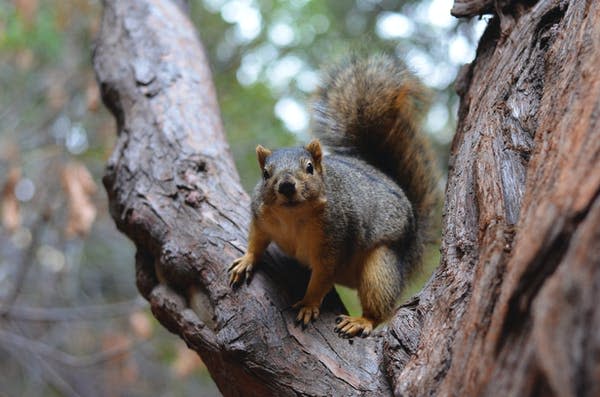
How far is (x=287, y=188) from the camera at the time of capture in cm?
223

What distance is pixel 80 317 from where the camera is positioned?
3.88 meters

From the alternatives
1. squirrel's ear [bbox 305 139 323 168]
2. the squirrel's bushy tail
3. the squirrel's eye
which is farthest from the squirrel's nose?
the squirrel's bushy tail

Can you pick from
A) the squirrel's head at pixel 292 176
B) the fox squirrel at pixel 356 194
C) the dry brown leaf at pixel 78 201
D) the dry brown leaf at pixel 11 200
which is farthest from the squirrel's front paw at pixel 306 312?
the dry brown leaf at pixel 11 200

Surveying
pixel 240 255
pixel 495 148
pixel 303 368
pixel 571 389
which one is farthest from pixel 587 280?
pixel 240 255

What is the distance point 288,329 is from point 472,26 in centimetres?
234

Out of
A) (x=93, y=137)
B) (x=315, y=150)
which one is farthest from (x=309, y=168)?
(x=93, y=137)

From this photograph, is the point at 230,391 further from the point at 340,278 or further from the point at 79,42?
the point at 79,42

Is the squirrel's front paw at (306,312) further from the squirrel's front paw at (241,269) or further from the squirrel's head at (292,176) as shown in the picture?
the squirrel's head at (292,176)

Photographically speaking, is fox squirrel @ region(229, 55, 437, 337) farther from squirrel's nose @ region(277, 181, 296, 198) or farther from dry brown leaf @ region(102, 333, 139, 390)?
dry brown leaf @ region(102, 333, 139, 390)

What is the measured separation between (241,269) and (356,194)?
697 mm

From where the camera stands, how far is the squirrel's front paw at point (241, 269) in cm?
222

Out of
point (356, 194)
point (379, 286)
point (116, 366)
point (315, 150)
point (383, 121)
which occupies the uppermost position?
point (383, 121)

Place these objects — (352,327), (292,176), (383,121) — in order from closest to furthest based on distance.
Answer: (352,327) → (292,176) → (383,121)

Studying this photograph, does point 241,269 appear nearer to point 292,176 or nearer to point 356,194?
point 292,176
